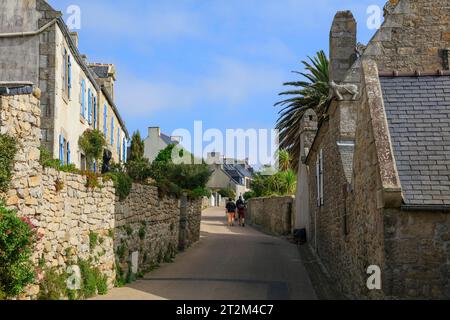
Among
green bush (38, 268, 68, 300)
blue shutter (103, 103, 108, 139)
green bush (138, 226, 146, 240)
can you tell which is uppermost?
blue shutter (103, 103, 108, 139)

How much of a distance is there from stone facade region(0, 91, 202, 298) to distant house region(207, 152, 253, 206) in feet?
185

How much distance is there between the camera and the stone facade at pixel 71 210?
8008 millimetres

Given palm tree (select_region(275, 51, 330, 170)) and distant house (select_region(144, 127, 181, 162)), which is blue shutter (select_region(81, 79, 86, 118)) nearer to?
palm tree (select_region(275, 51, 330, 170))

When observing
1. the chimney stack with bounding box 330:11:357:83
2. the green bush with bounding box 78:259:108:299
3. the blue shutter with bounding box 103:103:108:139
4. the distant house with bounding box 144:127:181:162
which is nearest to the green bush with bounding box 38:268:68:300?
the green bush with bounding box 78:259:108:299

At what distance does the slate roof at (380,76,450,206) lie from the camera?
7363 mm

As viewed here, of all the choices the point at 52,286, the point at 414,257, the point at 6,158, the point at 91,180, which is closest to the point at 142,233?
the point at 91,180

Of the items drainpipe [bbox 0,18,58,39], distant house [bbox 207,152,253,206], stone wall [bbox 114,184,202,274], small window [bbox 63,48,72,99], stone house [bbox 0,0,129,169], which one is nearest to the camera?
stone wall [bbox 114,184,202,274]

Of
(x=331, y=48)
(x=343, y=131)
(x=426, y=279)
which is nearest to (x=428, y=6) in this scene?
(x=331, y=48)

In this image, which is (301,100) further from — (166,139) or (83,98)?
(166,139)

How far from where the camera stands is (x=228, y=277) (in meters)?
13.9

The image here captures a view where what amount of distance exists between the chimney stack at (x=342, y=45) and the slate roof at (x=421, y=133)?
21.6 feet

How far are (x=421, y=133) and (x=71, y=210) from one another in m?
6.12

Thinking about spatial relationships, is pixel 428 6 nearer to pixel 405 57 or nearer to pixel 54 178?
pixel 405 57
